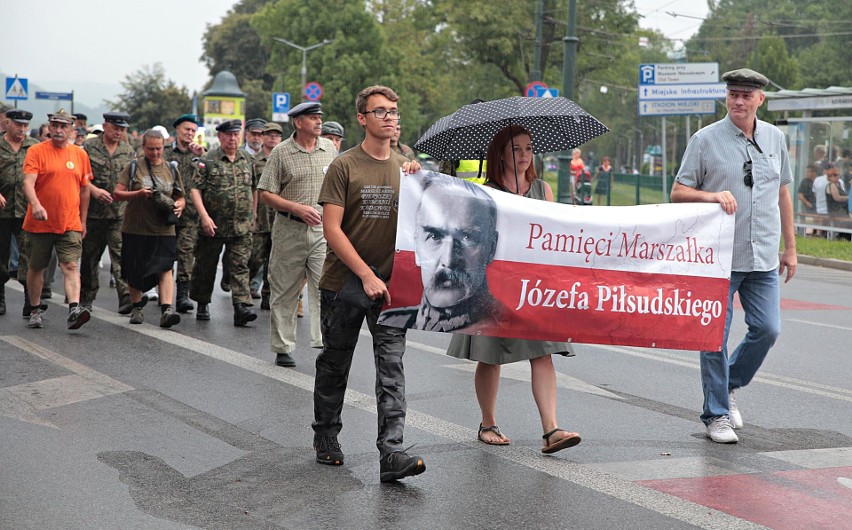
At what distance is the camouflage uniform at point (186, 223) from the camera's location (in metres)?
11.7

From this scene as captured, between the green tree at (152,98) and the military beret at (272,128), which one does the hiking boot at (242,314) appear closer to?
the military beret at (272,128)

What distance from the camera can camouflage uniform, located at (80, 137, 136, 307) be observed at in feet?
37.6

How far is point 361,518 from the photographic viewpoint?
196 inches

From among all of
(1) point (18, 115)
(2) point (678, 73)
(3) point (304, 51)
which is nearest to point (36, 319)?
(1) point (18, 115)

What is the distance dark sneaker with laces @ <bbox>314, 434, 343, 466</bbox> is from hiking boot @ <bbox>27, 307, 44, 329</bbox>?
549cm

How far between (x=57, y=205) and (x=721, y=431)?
6367 mm

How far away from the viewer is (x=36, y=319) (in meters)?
10.6

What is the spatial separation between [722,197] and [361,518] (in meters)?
2.63

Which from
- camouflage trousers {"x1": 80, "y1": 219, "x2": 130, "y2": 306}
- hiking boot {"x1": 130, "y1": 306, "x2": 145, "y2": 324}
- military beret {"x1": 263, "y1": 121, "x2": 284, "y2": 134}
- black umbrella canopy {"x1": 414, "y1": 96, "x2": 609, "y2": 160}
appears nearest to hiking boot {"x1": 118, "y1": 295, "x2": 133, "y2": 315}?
camouflage trousers {"x1": 80, "y1": 219, "x2": 130, "y2": 306}

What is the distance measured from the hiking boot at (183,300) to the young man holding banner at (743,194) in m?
6.57

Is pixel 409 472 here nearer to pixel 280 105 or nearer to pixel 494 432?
pixel 494 432

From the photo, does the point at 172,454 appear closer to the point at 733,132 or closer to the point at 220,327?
the point at 733,132

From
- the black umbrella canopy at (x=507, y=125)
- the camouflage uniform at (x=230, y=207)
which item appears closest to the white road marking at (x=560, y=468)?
the black umbrella canopy at (x=507, y=125)

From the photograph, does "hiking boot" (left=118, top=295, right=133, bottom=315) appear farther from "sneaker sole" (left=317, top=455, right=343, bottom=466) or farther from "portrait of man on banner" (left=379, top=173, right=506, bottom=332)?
"portrait of man on banner" (left=379, top=173, right=506, bottom=332)
